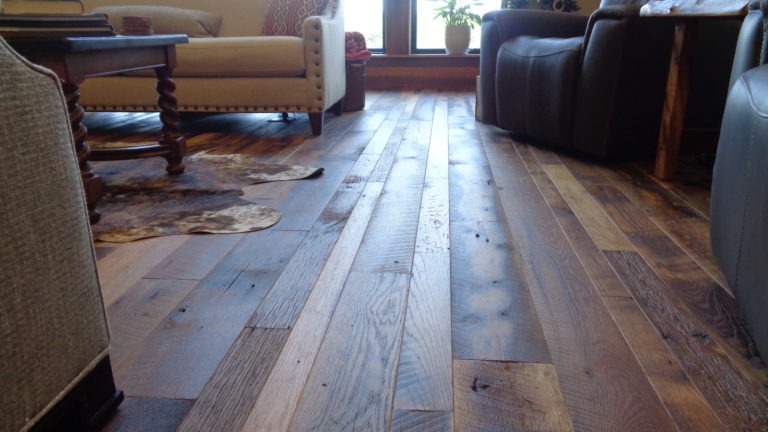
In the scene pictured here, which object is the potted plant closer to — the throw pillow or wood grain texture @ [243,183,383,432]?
the throw pillow

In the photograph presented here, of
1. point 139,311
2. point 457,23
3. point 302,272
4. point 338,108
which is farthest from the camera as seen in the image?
point 457,23

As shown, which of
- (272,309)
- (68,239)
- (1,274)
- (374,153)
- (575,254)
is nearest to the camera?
(1,274)

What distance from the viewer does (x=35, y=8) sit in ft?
13.7

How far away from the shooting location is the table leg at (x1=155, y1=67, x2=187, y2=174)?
2.20m

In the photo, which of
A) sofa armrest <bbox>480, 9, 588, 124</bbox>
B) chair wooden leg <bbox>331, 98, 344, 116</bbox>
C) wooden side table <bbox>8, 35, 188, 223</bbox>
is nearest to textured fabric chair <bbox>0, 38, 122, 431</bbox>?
wooden side table <bbox>8, 35, 188, 223</bbox>

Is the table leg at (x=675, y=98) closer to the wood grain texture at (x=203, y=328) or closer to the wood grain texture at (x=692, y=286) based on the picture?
the wood grain texture at (x=692, y=286)

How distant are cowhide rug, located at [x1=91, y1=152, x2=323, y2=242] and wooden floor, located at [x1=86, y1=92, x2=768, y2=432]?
0.33 ft

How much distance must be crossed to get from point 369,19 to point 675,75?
164 inches

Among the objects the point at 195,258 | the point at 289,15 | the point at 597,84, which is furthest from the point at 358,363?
the point at 289,15

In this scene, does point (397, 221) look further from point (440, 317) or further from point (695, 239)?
point (695, 239)

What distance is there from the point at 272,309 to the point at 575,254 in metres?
0.76

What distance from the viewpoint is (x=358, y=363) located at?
38.0 inches

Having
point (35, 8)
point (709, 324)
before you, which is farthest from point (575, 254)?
point (35, 8)

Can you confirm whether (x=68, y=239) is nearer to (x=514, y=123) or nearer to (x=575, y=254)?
(x=575, y=254)
